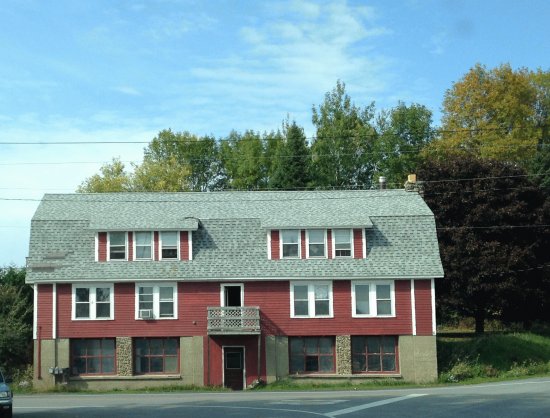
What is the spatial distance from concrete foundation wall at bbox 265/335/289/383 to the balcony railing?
139cm

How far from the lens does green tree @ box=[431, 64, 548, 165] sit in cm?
7356

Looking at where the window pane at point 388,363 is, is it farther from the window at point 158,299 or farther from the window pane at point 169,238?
the window pane at point 169,238

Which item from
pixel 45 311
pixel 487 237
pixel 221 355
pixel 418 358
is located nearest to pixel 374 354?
pixel 418 358

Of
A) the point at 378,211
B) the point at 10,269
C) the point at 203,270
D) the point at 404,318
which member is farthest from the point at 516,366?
the point at 10,269

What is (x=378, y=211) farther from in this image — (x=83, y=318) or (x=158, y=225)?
(x=83, y=318)

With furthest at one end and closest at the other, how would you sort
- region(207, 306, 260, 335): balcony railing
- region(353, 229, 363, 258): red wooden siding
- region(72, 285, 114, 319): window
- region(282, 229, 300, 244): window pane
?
region(282, 229, 300, 244): window pane, region(353, 229, 363, 258): red wooden siding, region(72, 285, 114, 319): window, region(207, 306, 260, 335): balcony railing

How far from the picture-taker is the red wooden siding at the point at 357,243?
157ft

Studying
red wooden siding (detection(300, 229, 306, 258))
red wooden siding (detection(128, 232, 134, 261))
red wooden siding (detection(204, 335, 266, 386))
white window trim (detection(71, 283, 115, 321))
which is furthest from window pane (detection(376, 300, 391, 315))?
white window trim (detection(71, 283, 115, 321))

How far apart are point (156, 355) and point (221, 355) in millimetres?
3556

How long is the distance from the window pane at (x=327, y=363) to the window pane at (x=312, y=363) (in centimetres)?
27

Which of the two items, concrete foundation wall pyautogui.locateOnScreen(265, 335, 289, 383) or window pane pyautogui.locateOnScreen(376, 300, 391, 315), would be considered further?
window pane pyautogui.locateOnScreen(376, 300, 391, 315)

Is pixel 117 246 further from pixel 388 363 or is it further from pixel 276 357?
pixel 388 363

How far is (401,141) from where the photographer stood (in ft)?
270

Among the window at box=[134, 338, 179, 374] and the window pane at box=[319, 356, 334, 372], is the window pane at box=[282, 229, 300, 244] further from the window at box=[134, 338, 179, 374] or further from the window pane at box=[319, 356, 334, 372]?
the window at box=[134, 338, 179, 374]
